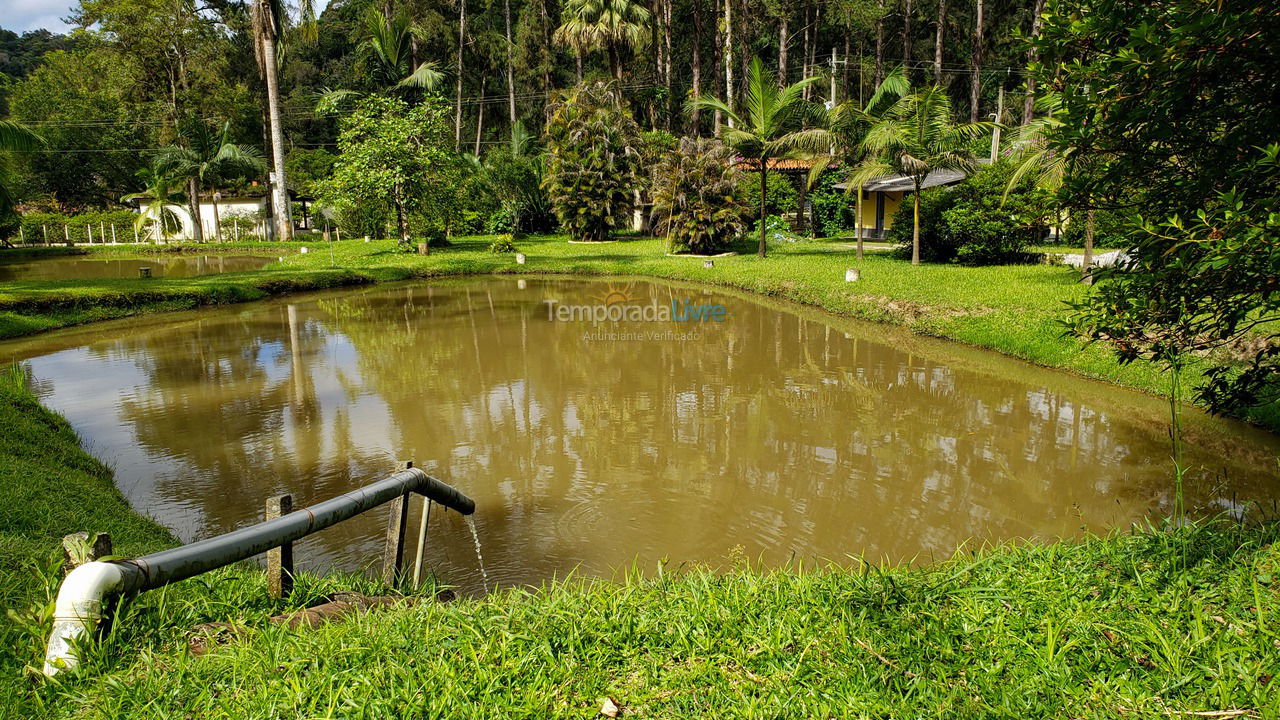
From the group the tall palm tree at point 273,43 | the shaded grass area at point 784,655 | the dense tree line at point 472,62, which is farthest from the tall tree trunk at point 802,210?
the shaded grass area at point 784,655

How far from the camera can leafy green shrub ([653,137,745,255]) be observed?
23.5 m

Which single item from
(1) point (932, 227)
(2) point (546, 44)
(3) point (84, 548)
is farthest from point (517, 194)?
(3) point (84, 548)

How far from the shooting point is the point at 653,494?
6199 mm

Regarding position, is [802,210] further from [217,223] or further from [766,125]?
[217,223]

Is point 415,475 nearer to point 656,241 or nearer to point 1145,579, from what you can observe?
point 1145,579

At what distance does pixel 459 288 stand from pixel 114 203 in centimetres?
3404

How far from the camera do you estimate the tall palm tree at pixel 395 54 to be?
109 ft

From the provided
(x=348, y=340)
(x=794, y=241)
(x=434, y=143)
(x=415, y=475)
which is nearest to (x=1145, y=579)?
(x=415, y=475)

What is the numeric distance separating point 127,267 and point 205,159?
8.77 m

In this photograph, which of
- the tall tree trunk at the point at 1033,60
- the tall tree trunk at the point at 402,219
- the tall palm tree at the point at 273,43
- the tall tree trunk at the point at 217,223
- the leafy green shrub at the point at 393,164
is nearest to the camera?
the tall tree trunk at the point at 1033,60

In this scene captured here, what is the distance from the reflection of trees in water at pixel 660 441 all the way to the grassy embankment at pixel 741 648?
169 cm

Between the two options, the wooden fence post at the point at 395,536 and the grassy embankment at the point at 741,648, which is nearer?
the grassy embankment at the point at 741,648

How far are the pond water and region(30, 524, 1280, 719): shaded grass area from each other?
78.5 ft

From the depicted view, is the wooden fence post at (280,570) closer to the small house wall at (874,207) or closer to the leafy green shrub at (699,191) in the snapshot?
the leafy green shrub at (699,191)
